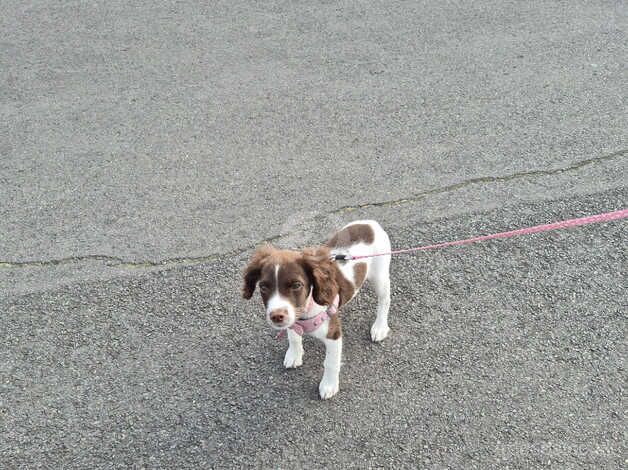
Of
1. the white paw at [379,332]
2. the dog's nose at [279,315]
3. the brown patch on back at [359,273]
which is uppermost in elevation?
the dog's nose at [279,315]

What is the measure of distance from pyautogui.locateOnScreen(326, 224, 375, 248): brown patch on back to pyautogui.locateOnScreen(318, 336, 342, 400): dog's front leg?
0.53m

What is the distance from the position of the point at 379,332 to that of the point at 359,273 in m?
0.54

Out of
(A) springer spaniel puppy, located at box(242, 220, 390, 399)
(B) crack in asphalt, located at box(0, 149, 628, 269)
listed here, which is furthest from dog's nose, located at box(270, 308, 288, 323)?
(B) crack in asphalt, located at box(0, 149, 628, 269)

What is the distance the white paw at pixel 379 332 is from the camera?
3600mm

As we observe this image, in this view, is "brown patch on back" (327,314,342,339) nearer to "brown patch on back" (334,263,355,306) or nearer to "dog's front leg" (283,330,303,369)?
"brown patch on back" (334,263,355,306)

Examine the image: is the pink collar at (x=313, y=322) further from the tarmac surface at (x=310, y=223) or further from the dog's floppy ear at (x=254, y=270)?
the tarmac surface at (x=310, y=223)

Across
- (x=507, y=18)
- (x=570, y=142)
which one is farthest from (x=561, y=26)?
(x=570, y=142)

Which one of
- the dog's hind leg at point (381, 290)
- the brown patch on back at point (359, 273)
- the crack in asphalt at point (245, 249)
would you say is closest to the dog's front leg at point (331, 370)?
the brown patch on back at point (359, 273)

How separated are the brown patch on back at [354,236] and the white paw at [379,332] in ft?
2.01

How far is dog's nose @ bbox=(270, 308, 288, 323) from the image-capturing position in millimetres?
2676

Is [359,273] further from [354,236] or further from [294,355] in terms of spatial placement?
[294,355]

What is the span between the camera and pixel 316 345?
3.65m

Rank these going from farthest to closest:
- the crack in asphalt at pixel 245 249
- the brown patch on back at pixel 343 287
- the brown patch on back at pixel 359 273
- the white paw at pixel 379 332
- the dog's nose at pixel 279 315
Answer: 1. the crack in asphalt at pixel 245 249
2. the white paw at pixel 379 332
3. the brown patch on back at pixel 359 273
4. the brown patch on back at pixel 343 287
5. the dog's nose at pixel 279 315

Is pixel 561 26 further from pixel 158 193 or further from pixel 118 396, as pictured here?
pixel 118 396
